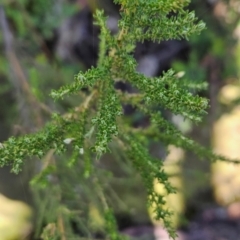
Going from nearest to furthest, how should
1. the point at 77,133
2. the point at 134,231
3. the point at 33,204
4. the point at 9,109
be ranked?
the point at 77,133
the point at 33,204
the point at 134,231
the point at 9,109

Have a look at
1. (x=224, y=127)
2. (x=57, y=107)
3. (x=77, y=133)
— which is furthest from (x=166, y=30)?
(x=224, y=127)

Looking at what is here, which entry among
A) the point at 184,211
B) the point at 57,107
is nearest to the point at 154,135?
the point at 57,107

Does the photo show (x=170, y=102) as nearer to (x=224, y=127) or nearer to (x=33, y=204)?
(x=33, y=204)

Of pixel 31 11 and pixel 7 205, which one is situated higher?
pixel 31 11

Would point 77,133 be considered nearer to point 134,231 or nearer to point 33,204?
point 33,204

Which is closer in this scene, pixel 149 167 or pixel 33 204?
pixel 149 167

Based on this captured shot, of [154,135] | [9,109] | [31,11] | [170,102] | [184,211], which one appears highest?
[31,11]

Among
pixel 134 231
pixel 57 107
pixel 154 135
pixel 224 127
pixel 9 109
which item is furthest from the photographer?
pixel 224 127
